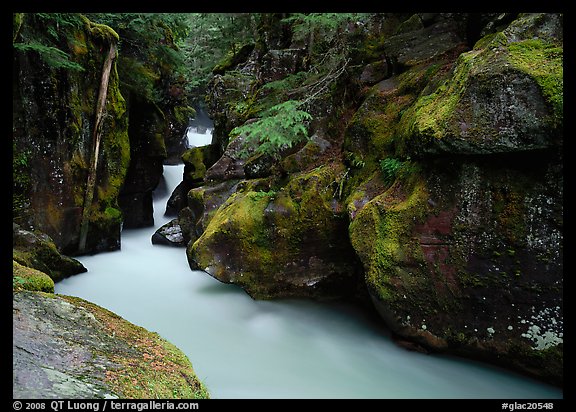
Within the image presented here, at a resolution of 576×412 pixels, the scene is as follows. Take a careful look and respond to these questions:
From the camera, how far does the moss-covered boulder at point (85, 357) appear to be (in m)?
2.91

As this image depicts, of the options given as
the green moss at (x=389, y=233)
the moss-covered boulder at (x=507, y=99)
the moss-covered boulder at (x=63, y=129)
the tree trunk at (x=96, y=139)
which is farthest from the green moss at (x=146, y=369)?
the tree trunk at (x=96, y=139)

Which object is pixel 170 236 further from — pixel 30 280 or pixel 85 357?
pixel 85 357

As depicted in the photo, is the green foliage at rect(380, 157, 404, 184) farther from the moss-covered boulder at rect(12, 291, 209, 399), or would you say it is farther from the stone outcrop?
the moss-covered boulder at rect(12, 291, 209, 399)

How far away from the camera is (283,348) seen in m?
6.09

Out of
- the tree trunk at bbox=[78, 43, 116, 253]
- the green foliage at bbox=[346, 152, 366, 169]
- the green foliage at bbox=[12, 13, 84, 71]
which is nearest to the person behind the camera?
the green foliage at bbox=[346, 152, 366, 169]

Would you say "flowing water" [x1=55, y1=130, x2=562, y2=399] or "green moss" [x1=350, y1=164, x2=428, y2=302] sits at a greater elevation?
"green moss" [x1=350, y1=164, x2=428, y2=302]

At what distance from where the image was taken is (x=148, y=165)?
48.4 feet

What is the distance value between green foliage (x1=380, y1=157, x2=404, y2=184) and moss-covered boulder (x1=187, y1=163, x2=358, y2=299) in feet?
3.24

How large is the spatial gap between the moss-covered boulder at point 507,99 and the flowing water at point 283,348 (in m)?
3.15

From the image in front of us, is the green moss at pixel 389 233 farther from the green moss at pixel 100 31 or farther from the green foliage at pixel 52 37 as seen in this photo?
the green moss at pixel 100 31

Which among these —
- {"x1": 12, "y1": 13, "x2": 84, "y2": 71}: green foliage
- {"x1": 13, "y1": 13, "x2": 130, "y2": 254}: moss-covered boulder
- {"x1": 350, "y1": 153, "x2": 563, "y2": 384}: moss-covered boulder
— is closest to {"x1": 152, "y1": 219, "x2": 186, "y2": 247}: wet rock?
{"x1": 13, "y1": 13, "x2": 130, "y2": 254}: moss-covered boulder

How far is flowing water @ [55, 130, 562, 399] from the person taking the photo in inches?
196

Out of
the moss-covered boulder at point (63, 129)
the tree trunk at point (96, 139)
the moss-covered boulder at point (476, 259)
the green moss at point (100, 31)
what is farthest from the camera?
the tree trunk at point (96, 139)
